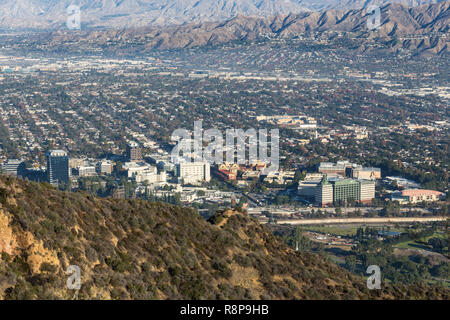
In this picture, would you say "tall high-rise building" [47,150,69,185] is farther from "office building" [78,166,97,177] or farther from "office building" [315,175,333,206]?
"office building" [315,175,333,206]

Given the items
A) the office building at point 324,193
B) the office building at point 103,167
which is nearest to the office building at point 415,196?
the office building at point 324,193

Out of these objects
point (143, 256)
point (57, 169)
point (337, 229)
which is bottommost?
point (337, 229)

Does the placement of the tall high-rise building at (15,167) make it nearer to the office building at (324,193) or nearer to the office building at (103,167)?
the office building at (103,167)

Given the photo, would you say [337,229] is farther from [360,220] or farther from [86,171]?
[86,171]

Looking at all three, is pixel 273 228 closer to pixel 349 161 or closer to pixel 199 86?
pixel 349 161

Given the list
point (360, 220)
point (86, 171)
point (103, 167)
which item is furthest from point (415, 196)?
point (86, 171)

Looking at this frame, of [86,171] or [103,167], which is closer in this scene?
[86,171]
